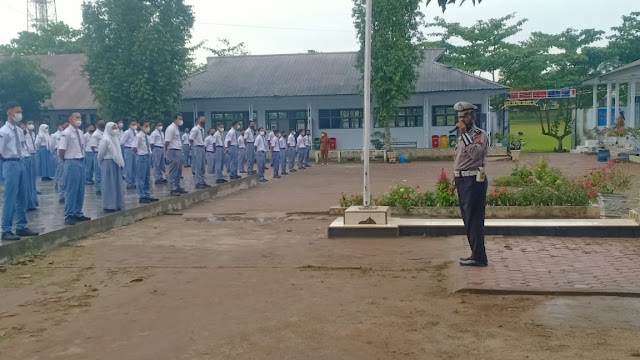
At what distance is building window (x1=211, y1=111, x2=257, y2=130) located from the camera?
32281 millimetres

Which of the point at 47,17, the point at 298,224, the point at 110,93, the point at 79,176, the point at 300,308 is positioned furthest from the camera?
the point at 47,17

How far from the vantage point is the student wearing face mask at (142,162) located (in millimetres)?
12570

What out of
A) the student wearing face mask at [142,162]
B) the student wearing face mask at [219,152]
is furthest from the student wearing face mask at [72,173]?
the student wearing face mask at [219,152]

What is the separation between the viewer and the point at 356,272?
647 cm

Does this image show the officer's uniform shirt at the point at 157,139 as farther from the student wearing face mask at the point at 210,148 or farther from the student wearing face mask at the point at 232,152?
the student wearing face mask at the point at 232,152

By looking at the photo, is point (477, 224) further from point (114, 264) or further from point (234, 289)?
point (114, 264)

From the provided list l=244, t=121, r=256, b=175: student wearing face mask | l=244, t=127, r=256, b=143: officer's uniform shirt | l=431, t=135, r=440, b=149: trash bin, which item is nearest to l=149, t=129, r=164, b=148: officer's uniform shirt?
l=244, t=121, r=256, b=175: student wearing face mask

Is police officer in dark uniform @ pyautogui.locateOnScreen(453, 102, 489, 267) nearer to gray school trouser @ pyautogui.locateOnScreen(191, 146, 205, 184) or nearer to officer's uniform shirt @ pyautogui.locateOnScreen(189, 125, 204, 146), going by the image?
gray school trouser @ pyautogui.locateOnScreen(191, 146, 205, 184)

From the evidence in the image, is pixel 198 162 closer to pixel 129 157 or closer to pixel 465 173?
pixel 129 157

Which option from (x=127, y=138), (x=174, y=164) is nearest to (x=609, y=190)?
(x=174, y=164)

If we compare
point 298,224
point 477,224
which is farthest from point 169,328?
point 298,224

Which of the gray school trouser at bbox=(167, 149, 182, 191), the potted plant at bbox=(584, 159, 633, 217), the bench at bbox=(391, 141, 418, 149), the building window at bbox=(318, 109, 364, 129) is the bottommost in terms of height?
the potted plant at bbox=(584, 159, 633, 217)

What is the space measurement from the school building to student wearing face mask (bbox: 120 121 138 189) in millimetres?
15301

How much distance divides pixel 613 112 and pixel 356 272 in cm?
2810
